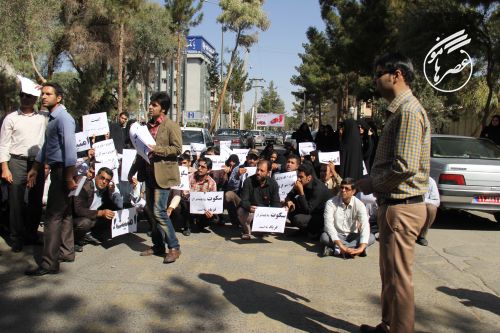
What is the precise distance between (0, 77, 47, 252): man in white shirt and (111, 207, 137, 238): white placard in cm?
105

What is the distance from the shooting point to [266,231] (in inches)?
288

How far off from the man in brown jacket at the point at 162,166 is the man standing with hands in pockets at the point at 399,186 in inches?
114

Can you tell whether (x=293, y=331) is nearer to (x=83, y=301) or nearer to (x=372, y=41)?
(x=83, y=301)

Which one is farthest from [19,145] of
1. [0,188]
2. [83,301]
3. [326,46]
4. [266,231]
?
[326,46]

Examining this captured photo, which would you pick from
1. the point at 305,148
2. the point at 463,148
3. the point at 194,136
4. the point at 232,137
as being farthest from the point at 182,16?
the point at 463,148

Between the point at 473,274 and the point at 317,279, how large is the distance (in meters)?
1.93

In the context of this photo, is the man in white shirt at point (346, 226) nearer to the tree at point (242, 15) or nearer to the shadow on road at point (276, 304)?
the shadow on road at point (276, 304)

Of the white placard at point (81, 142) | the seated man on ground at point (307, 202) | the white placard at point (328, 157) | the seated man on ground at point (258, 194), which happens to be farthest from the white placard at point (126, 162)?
the white placard at point (328, 157)

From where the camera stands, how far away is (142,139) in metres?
5.60

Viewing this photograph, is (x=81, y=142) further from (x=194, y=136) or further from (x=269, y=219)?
(x=194, y=136)

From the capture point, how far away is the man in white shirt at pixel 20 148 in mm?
5953

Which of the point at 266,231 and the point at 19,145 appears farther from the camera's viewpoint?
the point at 266,231

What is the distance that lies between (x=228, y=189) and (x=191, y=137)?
8587 mm

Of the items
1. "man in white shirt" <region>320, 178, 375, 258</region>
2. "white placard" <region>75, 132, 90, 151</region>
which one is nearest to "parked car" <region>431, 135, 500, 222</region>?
"man in white shirt" <region>320, 178, 375, 258</region>
